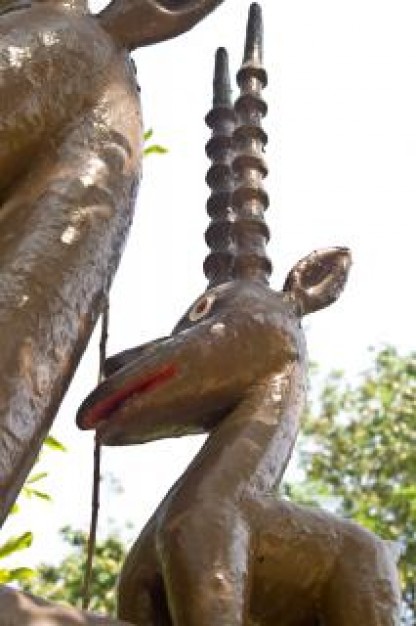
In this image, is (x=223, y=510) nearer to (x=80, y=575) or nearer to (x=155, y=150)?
(x=155, y=150)

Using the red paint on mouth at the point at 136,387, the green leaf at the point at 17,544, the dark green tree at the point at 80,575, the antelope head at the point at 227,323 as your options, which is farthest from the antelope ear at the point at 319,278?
the dark green tree at the point at 80,575

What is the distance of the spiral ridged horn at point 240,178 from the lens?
10.4 ft

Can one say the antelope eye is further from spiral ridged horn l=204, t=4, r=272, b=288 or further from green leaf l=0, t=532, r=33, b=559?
green leaf l=0, t=532, r=33, b=559

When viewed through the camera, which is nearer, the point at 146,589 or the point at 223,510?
the point at 223,510

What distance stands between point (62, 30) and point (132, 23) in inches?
10.1

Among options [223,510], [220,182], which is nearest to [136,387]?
[223,510]

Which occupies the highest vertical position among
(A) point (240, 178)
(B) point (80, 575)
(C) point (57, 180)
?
(A) point (240, 178)

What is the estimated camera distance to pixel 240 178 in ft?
10.7

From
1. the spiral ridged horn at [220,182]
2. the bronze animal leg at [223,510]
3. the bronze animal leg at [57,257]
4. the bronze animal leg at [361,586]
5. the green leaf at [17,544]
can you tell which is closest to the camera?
the bronze animal leg at [57,257]

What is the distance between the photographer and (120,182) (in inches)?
102

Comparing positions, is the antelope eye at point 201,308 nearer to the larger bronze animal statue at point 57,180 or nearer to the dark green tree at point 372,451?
the larger bronze animal statue at point 57,180

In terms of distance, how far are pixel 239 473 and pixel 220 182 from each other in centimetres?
114

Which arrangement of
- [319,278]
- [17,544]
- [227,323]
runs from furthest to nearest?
[17,544]
[319,278]
[227,323]

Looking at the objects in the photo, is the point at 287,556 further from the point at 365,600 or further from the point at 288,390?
the point at 288,390
